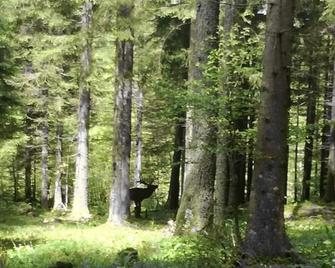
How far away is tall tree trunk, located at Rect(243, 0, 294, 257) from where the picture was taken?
7000 mm

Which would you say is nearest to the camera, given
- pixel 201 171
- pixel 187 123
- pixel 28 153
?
pixel 201 171

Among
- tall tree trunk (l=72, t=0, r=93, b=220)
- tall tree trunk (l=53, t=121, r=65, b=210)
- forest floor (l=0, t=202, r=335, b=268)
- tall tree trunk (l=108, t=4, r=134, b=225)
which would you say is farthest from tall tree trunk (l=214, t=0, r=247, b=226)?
tall tree trunk (l=53, t=121, r=65, b=210)

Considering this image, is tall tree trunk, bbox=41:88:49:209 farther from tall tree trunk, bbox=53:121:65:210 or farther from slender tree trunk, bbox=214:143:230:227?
slender tree trunk, bbox=214:143:230:227

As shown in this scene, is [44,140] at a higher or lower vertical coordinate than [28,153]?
higher

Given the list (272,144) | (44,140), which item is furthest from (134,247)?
(44,140)

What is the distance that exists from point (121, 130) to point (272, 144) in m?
9.16

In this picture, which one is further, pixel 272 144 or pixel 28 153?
pixel 28 153

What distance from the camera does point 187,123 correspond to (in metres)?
11.7

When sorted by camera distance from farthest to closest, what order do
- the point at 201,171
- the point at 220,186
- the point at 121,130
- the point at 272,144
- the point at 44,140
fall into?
the point at 44,140 → the point at 121,130 → the point at 220,186 → the point at 201,171 → the point at 272,144

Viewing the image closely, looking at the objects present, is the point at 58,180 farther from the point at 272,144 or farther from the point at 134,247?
the point at 272,144

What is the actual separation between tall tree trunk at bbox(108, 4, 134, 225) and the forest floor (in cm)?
71

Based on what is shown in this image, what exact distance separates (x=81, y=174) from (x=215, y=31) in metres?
11.4

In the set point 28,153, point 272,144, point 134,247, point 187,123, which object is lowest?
point 28,153

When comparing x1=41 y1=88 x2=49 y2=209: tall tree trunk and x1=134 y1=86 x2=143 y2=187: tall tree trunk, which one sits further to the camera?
x1=134 y1=86 x2=143 y2=187: tall tree trunk
